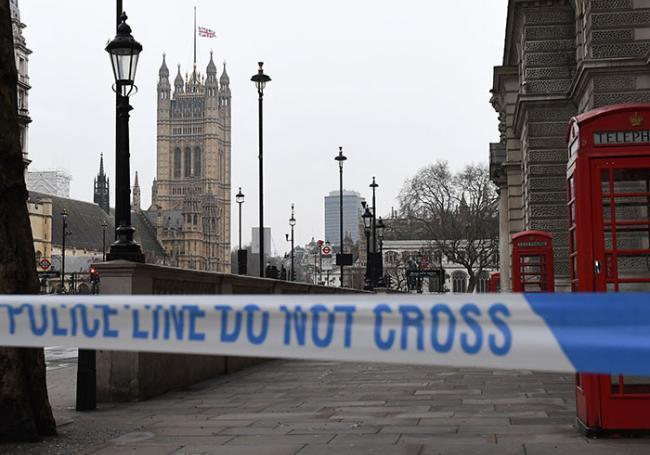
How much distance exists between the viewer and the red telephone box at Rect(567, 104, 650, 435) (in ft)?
23.7

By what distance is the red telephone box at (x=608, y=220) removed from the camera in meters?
7.23

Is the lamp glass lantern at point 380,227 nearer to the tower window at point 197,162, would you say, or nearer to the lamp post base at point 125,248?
the lamp post base at point 125,248

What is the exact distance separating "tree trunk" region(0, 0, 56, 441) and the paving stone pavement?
0.79 feet

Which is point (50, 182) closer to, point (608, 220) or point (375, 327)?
point (608, 220)

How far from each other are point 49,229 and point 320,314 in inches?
4748

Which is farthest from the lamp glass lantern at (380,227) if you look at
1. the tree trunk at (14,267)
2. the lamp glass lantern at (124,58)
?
the tree trunk at (14,267)

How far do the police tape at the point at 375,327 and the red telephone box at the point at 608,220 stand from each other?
2951mm

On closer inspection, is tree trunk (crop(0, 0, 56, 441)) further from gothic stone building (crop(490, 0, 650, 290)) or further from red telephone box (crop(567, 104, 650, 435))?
gothic stone building (crop(490, 0, 650, 290))

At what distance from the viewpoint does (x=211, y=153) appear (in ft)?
619

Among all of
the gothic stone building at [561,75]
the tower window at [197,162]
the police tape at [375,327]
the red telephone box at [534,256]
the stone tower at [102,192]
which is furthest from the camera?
the tower window at [197,162]

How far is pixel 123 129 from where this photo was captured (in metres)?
11.8

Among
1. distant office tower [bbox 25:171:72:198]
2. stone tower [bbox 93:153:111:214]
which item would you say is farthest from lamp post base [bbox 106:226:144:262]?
stone tower [bbox 93:153:111:214]

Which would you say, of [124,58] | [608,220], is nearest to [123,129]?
[124,58]

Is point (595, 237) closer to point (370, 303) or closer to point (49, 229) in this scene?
point (370, 303)
